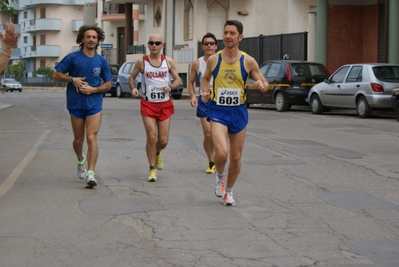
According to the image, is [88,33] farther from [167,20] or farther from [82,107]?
[167,20]

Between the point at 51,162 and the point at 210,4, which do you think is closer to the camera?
the point at 51,162

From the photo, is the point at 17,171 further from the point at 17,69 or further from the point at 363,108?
the point at 17,69

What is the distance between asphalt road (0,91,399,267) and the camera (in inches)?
259

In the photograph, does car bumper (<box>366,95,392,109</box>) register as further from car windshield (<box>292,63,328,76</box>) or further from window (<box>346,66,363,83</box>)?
car windshield (<box>292,63,328,76</box>)

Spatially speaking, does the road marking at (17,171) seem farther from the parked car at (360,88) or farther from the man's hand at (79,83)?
the parked car at (360,88)

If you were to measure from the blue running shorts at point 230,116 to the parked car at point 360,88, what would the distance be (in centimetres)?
1393

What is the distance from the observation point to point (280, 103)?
1033 inches

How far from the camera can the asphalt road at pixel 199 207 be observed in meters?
6.59

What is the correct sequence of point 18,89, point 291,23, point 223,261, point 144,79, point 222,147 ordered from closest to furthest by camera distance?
point 223,261 < point 222,147 < point 144,79 < point 291,23 < point 18,89

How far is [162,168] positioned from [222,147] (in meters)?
3.20

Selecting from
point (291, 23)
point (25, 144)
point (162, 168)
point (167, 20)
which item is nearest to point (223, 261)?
point (162, 168)

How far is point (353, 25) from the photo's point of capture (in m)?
34.0

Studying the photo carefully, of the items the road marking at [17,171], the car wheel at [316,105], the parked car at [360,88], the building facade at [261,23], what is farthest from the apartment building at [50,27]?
the road marking at [17,171]

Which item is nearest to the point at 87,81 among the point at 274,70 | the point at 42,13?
the point at 274,70
